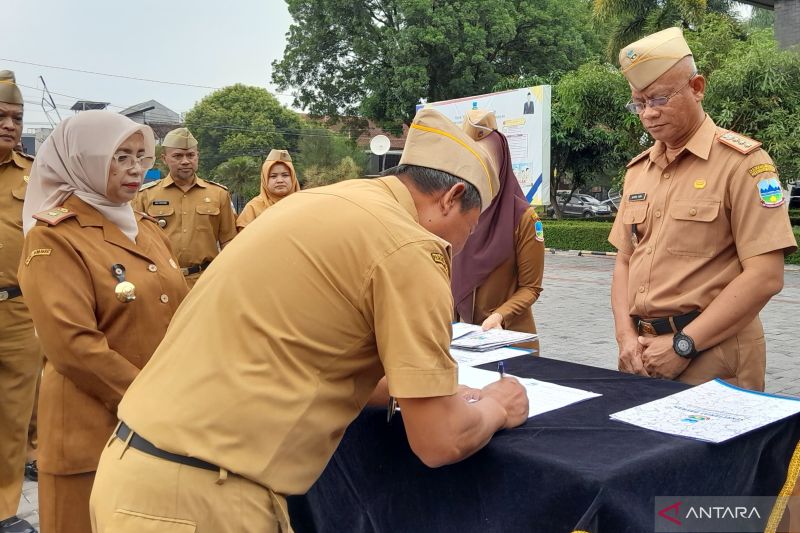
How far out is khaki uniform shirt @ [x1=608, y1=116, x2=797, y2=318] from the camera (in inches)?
93.2

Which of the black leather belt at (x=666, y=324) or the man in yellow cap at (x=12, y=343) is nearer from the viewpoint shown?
the black leather belt at (x=666, y=324)

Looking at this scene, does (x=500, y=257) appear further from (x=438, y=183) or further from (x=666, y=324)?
(x=438, y=183)

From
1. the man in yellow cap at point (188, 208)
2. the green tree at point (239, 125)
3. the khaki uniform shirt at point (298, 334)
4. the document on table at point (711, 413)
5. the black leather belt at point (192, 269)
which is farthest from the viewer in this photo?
the green tree at point (239, 125)

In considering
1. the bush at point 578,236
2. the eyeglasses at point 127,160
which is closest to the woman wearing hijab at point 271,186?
the eyeglasses at point 127,160

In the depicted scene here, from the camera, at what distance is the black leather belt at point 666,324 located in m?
2.44

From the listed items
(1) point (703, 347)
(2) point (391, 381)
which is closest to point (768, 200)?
(1) point (703, 347)

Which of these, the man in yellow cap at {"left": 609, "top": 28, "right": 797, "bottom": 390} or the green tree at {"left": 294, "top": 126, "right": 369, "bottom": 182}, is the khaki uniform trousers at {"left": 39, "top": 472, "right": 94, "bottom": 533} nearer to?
the man in yellow cap at {"left": 609, "top": 28, "right": 797, "bottom": 390}

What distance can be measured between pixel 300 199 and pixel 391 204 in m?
0.19

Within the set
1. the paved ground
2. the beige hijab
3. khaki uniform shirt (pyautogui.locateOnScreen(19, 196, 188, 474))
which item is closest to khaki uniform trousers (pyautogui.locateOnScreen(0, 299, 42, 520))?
the paved ground

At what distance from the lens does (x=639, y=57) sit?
8.15 feet

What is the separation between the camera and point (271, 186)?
235 inches

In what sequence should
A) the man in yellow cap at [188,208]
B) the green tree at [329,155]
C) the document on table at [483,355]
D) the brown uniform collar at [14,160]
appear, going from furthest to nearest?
the green tree at [329,155]
the man in yellow cap at [188,208]
the brown uniform collar at [14,160]
the document on table at [483,355]

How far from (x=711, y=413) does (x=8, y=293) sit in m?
3.23

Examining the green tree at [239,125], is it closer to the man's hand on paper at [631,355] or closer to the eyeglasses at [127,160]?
the eyeglasses at [127,160]
